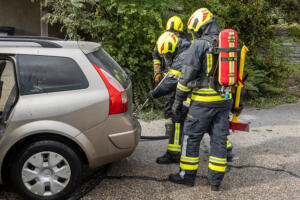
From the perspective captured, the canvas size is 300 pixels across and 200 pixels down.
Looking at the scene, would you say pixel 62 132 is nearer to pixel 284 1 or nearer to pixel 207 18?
pixel 207 18

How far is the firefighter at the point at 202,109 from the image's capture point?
12.7ft

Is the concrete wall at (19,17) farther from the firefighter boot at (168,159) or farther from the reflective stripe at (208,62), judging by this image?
the reflective stripe at (208,62)

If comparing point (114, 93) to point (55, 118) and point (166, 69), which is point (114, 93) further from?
point (166, 69)

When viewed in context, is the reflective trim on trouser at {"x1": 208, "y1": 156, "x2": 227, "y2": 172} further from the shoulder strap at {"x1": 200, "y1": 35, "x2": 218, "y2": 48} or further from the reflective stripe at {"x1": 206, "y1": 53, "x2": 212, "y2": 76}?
the shoulder strap at {"x1": 200, "y1": 35, "x2": 218, "y2": 48}

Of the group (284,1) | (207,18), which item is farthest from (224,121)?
(284,1)

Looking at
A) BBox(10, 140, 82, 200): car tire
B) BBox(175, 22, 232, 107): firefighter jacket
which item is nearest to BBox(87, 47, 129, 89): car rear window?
BBox(175, 22, 232, 107): firefighter jacket

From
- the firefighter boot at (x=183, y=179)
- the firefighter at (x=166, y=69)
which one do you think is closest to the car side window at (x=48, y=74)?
the firefighter boot at (x=183, y=179)

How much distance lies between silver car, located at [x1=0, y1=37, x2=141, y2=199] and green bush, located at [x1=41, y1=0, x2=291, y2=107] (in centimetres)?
361

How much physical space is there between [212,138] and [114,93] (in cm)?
128

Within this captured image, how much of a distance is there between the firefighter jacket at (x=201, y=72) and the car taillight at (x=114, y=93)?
2.31 ft

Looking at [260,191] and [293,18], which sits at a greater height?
[293,18]

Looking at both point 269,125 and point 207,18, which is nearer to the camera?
point 207,18

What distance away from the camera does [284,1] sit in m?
9.93

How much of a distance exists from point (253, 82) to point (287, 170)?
4.39 meters
